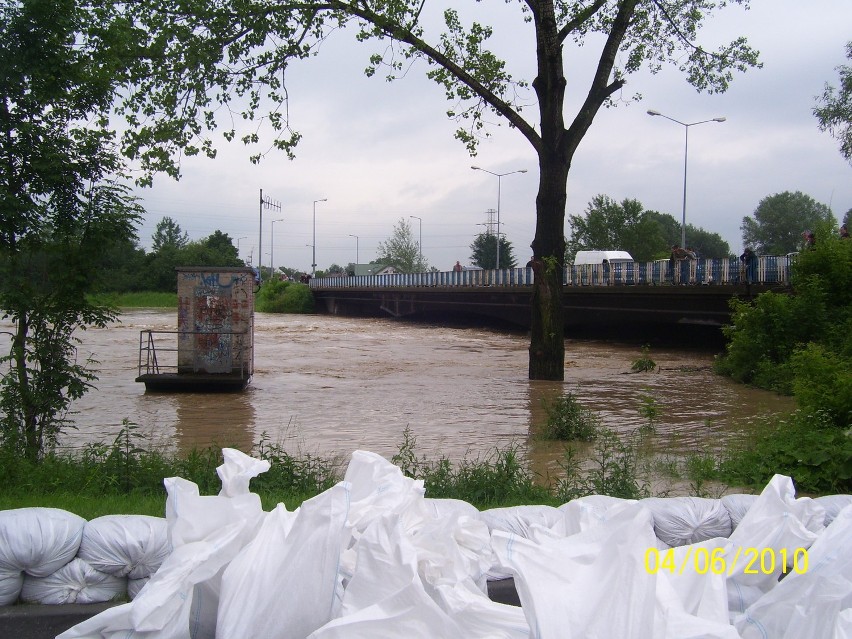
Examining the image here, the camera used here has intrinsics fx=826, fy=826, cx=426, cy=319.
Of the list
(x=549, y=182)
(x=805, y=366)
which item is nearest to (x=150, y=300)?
(x=549, y=182)

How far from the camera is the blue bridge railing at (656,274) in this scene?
2533cm

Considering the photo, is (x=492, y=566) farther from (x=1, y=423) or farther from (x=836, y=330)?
(x=836, y=330)

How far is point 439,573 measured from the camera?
3053mm

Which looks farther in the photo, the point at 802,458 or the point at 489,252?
the point at 489,252

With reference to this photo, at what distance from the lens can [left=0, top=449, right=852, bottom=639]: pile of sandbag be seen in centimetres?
251

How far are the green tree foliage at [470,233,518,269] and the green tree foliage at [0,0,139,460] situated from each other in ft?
305

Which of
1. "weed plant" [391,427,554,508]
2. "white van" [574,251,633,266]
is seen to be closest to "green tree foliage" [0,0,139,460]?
"weed plant" [391,427,554,508]

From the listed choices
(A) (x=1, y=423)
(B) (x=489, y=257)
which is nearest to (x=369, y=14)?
(A) (x=1, y=423)

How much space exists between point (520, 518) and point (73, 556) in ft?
6.43

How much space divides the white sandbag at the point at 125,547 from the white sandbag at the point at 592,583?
164cm

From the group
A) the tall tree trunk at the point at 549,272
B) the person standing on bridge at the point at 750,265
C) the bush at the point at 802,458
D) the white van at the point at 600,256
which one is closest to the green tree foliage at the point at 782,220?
the white van at the point at 600,256

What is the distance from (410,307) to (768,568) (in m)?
53.2

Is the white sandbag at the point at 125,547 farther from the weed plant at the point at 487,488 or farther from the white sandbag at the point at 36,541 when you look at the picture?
the weed plant at the point at 487,488

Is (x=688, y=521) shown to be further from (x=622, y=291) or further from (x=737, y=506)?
(x=622, y=291)
